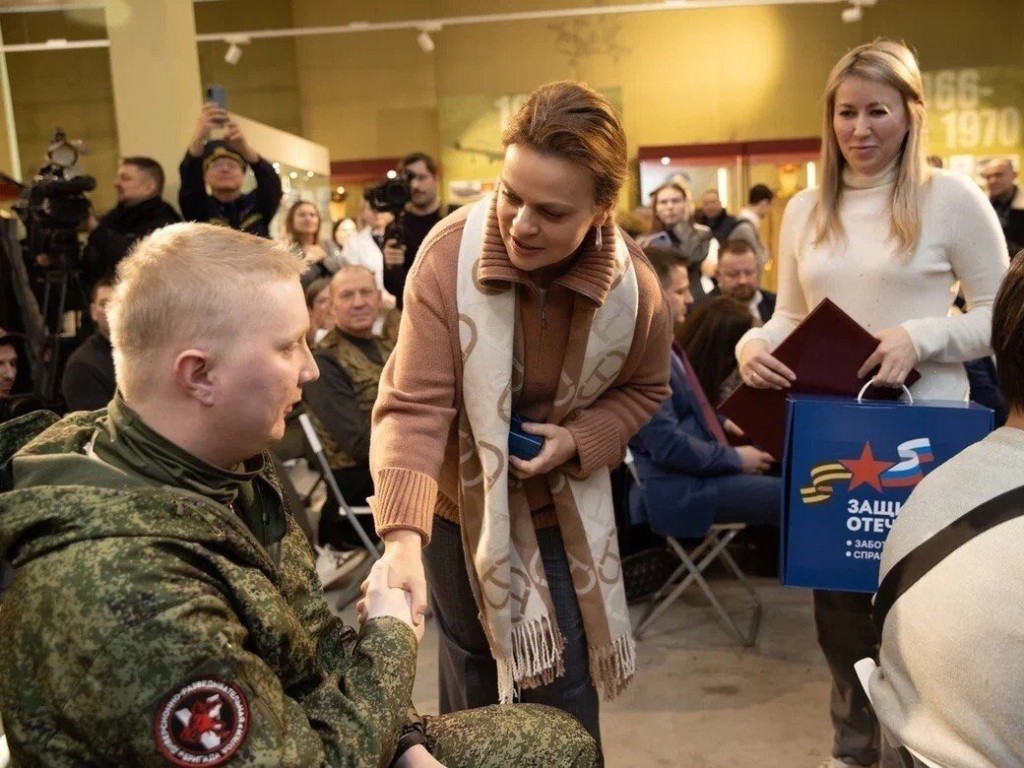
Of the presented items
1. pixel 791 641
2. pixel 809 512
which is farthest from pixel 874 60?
pixel 791 641

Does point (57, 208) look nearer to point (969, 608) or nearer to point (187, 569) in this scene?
point (187, 569)

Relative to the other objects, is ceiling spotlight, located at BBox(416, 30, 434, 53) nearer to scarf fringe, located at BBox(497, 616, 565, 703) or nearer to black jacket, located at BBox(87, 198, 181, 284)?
black jacket, located at BBox(87, 198, 181, 284)

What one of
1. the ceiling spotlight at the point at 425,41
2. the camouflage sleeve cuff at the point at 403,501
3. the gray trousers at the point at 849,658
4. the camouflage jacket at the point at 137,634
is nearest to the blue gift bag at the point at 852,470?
the gray trousers at the point at 849,658

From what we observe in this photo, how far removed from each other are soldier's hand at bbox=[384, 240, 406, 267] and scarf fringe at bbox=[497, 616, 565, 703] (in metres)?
3.34

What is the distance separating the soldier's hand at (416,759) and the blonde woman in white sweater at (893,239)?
1.15 m

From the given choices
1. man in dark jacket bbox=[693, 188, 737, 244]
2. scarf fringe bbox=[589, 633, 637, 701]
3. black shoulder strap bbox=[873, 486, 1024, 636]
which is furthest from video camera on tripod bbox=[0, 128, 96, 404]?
man in dark jacket bbox=[693, 188, 737, 244]

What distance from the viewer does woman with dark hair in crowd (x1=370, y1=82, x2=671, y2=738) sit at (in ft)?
5.47

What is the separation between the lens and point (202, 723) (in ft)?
3.48

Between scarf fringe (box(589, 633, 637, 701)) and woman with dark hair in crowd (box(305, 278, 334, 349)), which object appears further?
woman with dark hair in crowd (box(305, 278, 334, 349))

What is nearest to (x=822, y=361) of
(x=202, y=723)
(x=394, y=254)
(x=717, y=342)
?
(x=202, y=723)

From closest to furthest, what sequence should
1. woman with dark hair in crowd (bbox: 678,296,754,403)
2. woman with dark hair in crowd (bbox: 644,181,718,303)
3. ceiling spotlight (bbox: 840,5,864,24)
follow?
woman with dark hair in crowd (bbox: 678,296,754,403), woman with dark hair in crowd (bbox: 644,181,718,303), ceiling spotlight (bbox: 840,5,864,24)

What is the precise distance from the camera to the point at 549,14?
10133mm

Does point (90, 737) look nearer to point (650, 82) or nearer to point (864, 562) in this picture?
point (864, 562)

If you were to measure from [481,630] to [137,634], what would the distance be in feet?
3.49
